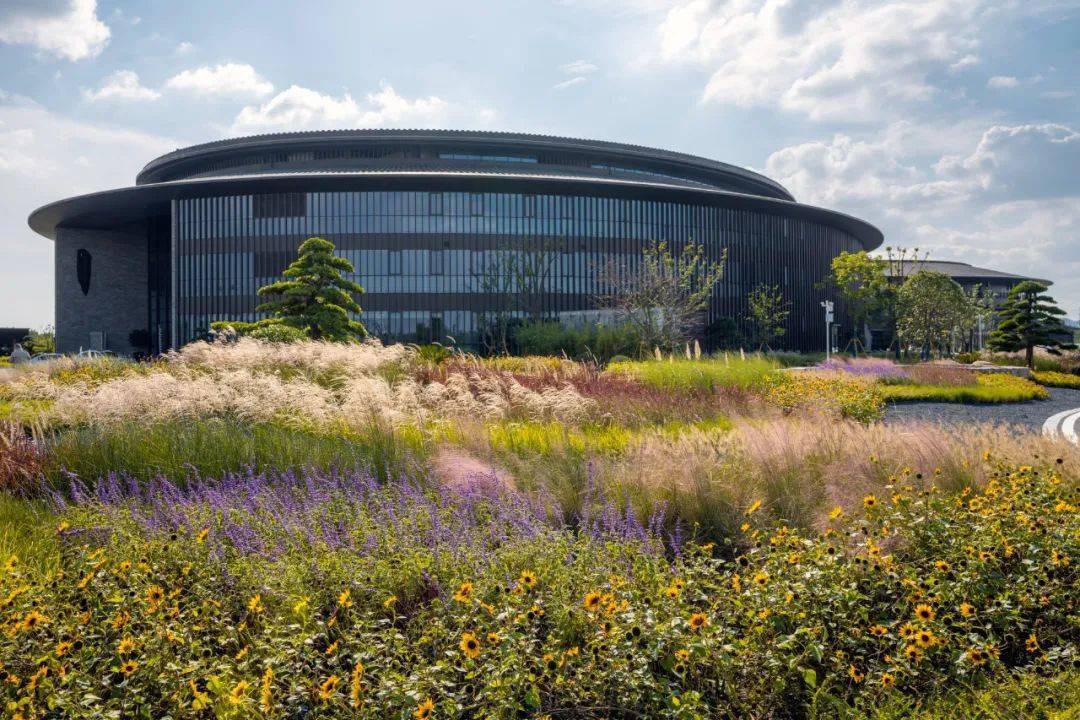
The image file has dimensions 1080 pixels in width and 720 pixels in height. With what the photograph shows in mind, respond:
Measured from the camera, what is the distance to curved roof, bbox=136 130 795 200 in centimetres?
6134

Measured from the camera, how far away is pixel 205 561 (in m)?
4.57

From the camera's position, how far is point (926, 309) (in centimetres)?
4719

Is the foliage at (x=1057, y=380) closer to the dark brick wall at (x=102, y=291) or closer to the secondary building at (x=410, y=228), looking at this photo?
the secondary building at (x=410, y=228)

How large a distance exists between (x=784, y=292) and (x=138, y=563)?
6764 centimetres

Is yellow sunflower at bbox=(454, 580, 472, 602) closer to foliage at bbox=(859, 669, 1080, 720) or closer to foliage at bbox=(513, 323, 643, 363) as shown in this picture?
foliage at bbox=(859, 669, 1080, 720)

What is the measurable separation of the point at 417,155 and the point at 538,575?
6193 centimetres

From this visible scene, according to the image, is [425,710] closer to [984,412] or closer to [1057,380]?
[984,412]

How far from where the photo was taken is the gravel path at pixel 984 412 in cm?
1480

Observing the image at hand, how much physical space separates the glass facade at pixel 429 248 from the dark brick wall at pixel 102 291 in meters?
12.2

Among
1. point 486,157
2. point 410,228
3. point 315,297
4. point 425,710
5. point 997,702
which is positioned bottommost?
point 997,702

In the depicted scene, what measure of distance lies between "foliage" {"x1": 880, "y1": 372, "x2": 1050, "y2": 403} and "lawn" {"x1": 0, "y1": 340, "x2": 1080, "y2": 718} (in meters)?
12.8

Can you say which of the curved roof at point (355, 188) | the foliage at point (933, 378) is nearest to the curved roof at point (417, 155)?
the curved roof at point (355, 188)

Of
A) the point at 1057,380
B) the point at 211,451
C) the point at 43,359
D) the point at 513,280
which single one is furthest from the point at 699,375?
the point at 513,280

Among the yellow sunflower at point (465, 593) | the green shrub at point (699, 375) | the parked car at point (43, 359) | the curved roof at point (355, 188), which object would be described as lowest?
the yellow sunflower at point (465, 593)
